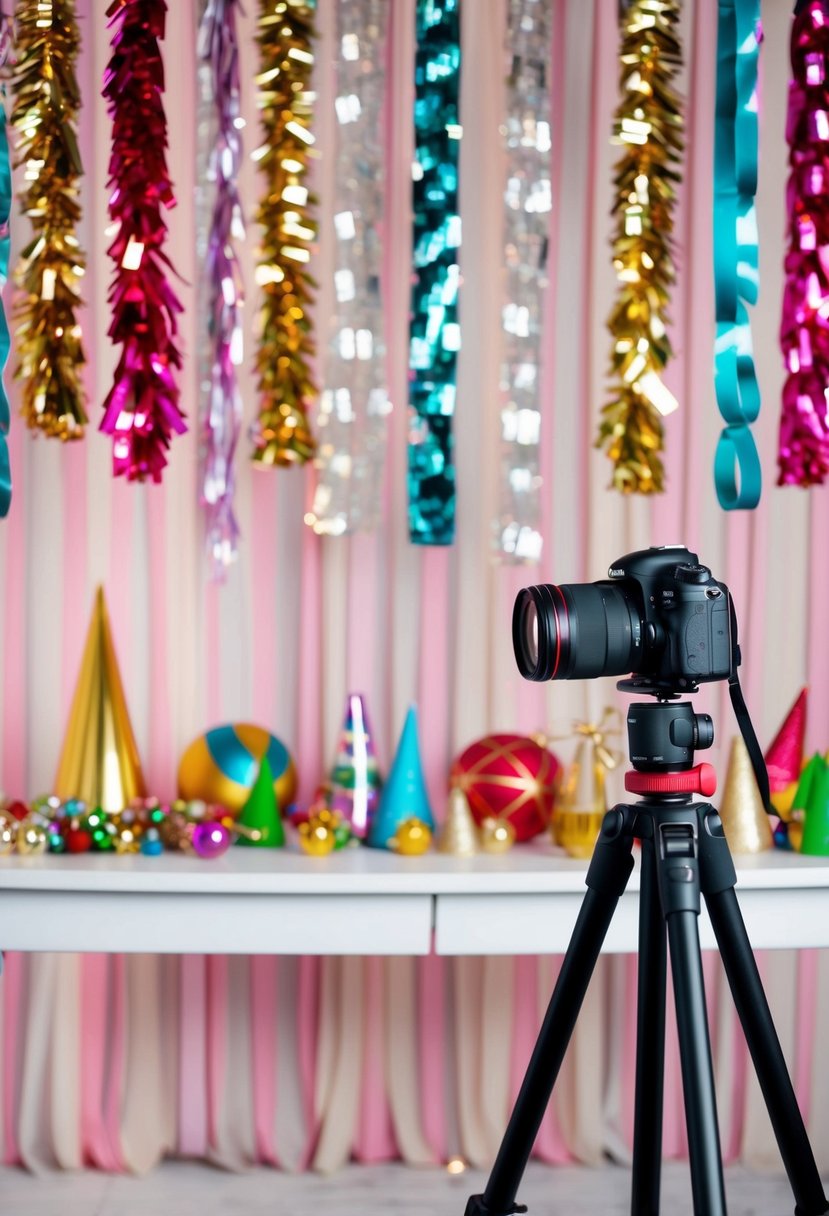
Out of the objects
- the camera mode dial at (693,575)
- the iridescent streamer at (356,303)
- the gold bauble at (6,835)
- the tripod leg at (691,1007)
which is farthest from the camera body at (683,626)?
the gold bauble at (6,835)

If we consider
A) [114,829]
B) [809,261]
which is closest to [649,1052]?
[114,829]

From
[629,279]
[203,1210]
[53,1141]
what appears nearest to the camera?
[629,279]

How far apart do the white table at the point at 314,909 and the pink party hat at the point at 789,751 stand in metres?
0.21

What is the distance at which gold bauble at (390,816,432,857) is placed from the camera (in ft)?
5.57

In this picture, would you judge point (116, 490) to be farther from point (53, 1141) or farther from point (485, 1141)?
point (485, 1141)

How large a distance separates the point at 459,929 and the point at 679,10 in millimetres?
1307

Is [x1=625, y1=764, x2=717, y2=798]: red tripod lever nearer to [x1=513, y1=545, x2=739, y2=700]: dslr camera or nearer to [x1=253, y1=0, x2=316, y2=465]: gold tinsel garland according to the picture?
[x1=513, y1=545, x2=739, y2=700]: dslr camera

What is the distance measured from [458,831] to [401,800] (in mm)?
100

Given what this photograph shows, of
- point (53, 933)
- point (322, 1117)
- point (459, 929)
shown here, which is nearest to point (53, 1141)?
point (322, 1117)

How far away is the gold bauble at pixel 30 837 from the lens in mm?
1655

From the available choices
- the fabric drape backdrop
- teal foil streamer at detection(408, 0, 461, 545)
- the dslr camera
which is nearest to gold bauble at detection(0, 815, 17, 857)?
the fabric drape backdrop

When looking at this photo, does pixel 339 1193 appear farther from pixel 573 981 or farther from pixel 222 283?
pixel 222 283

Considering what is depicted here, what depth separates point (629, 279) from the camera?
1.67 metres

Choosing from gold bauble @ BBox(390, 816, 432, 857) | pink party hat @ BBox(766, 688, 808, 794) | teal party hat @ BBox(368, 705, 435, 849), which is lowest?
gold bauble @ BBox(390, 816, 432, 857)
